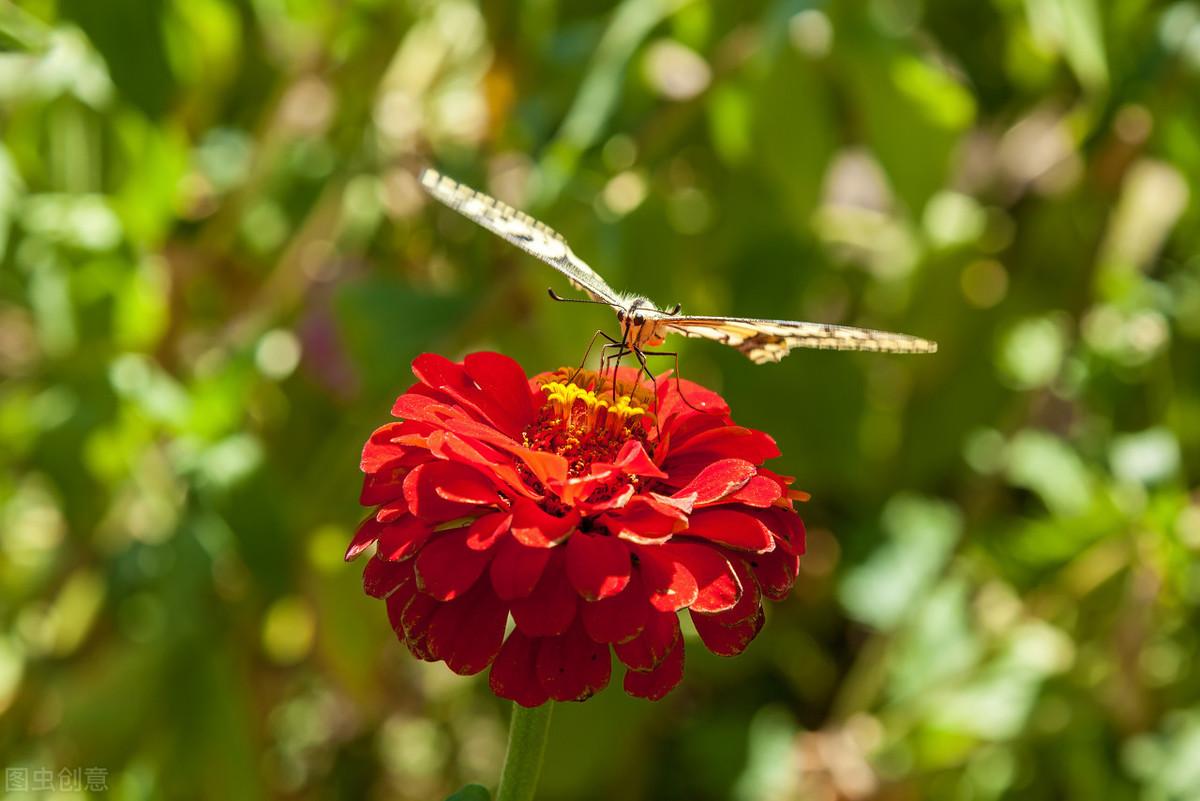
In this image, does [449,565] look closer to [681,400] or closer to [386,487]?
[386,487]

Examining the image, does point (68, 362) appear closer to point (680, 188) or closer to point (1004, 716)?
point (680, 188)

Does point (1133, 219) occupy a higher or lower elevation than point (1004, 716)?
higher

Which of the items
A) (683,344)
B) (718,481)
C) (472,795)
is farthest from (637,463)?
(683,344)

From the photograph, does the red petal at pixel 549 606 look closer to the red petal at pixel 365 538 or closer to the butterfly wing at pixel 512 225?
the red petal at pixel 365 538

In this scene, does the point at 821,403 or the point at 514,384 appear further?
the point at 821,403

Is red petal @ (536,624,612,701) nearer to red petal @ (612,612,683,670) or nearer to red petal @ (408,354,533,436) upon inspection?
red petal @ (612,612,683,670)

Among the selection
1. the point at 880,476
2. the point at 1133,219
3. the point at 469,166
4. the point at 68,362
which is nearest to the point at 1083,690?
the point at 880,476

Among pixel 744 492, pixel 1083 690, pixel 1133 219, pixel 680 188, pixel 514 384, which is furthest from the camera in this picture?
pixel 680 188
